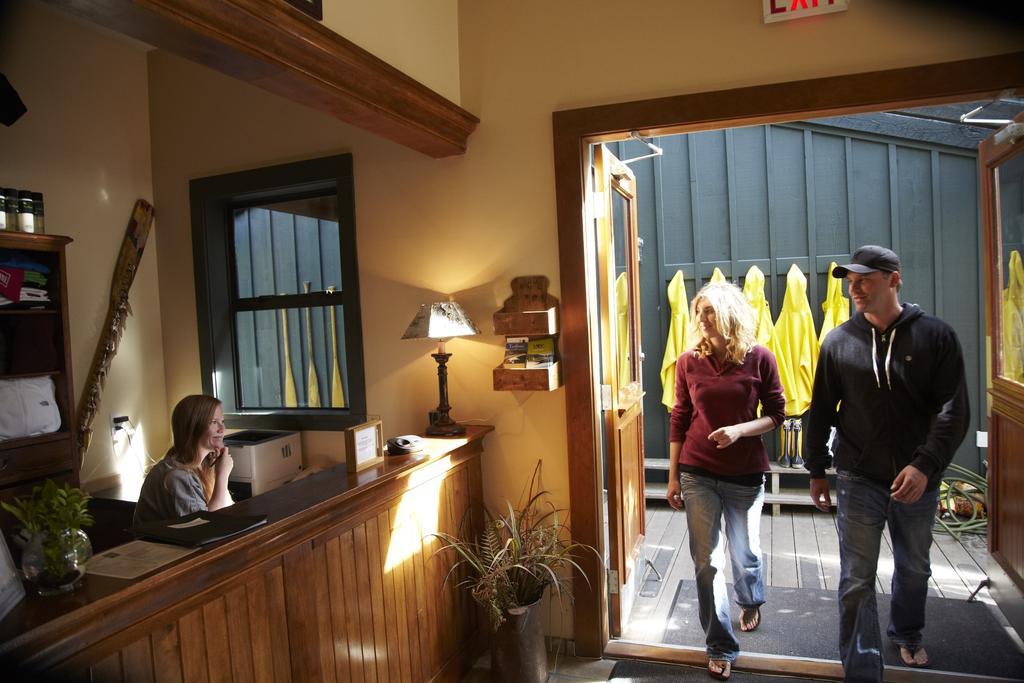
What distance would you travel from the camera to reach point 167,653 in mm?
1505

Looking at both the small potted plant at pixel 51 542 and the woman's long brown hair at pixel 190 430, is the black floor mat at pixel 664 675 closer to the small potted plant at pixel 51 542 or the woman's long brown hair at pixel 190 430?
the woman's long brown hair at pixel 190 430

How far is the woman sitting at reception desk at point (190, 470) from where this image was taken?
2246 mm

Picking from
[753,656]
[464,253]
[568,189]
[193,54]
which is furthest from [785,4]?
[753,656]

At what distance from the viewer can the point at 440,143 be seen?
280cm

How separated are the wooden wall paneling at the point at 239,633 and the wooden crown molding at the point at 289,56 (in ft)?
4.35

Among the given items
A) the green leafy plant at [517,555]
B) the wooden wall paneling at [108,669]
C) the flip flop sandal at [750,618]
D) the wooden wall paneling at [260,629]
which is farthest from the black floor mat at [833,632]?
the wooden wall paneling at [108,669]

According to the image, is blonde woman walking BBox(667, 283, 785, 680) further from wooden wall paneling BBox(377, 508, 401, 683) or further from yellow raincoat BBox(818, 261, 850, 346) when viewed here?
yellow raincoat BBox(818, 261, 850, 346)

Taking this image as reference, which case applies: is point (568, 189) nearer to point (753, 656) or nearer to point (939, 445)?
point (939, 445)

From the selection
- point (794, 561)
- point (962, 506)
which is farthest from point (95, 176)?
point (962, 506)

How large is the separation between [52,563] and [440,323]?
158 cm

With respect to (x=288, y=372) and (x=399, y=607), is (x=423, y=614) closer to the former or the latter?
(x=399, y=607)

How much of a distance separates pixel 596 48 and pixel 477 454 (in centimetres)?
169

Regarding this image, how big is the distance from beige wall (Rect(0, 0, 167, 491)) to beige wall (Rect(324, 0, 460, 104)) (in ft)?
6.13

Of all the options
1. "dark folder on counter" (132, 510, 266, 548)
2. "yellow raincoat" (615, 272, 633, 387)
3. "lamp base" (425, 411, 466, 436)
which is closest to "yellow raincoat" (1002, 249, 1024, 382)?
"yellow raincoat" (615, 272, 633, 387)
